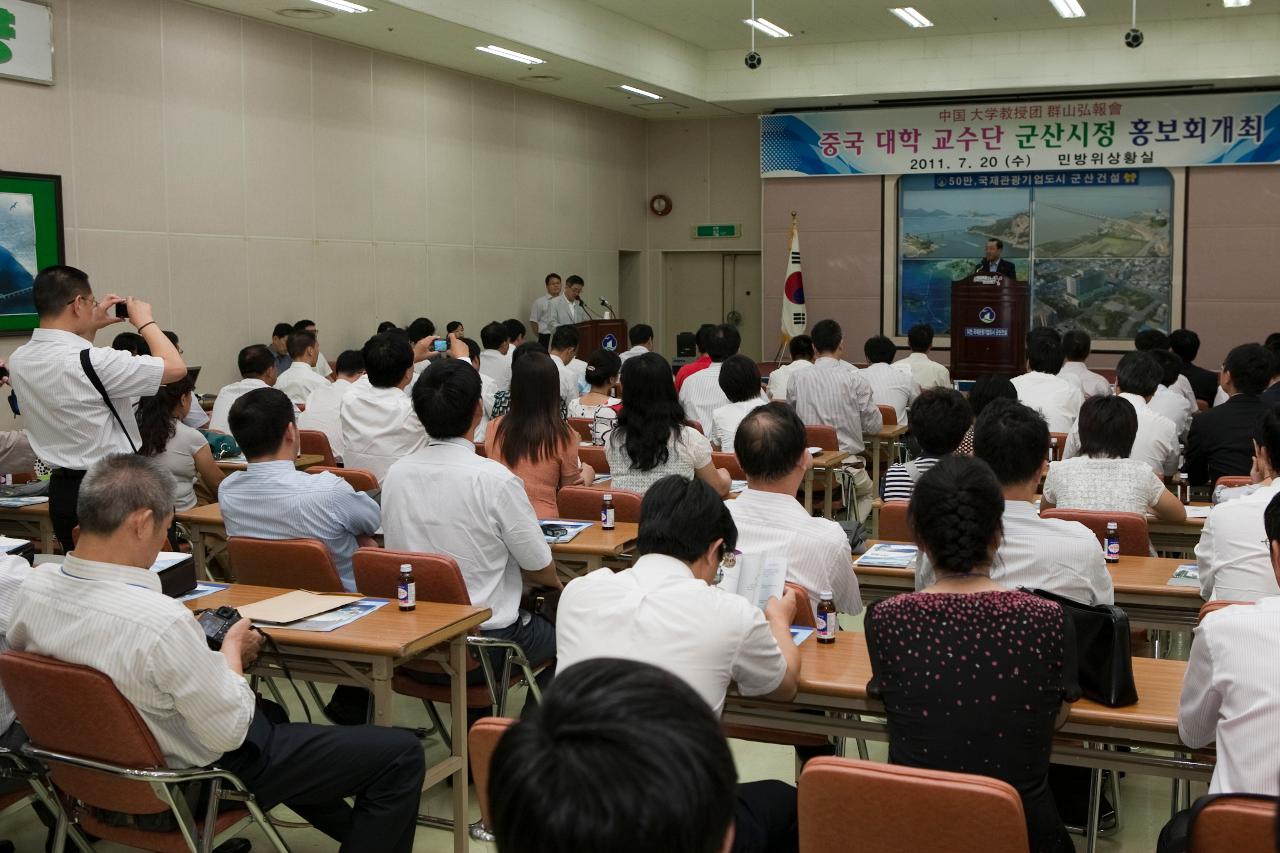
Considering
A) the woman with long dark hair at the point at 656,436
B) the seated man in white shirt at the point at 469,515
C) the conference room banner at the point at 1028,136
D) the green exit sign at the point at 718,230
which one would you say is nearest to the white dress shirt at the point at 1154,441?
the woman with long dark hair at the point at 656,436

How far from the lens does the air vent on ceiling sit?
8.96m

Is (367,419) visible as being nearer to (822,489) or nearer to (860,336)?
(822,489)

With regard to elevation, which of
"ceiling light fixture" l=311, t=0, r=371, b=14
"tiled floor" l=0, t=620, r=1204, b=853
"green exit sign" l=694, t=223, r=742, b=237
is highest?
"ceiling light fixture" l=311, t=0, r=371, b=14

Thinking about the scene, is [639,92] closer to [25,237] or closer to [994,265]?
[994,265]

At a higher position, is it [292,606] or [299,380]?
[299,380]

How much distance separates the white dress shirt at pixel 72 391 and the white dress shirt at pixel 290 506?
2.08 ft

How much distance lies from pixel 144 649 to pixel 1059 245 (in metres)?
12.4

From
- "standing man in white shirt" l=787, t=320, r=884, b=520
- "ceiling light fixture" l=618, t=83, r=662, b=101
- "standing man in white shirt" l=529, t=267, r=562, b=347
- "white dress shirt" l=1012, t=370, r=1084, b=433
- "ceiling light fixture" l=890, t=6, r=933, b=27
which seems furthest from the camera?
"standing man in white shirt" l=529, t=267, r=562, b=347

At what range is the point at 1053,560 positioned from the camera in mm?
3100

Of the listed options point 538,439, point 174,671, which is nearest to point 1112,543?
point 538,439

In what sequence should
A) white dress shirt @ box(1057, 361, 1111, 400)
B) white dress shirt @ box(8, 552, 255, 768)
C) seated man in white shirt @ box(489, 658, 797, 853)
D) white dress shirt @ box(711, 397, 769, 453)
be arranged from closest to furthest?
seated man in white shirt @ box(489, 658, 797, 853), white dress shirt @ box(8, 552, 255, 768), white dress shirt @ box(711, 397, 769, 453), white dress shirt @ box(1057, 361, 1111, 400)

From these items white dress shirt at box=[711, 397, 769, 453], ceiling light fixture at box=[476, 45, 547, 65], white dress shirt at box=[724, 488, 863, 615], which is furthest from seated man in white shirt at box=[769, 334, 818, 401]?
white dress shirt at box=[724, 488, 863, 615]

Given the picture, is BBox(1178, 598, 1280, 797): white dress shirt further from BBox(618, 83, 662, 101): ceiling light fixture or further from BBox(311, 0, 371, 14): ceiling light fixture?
BBox(618, 83, 662, 101): ceiling light fixture

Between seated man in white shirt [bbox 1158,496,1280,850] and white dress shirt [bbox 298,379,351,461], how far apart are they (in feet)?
18.1
